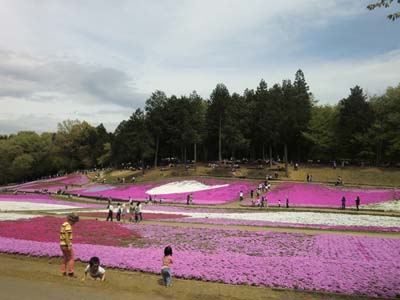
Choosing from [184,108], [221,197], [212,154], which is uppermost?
[184,108]

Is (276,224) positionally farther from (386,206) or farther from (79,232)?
(386,206)

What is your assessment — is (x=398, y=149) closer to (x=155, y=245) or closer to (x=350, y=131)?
(x=350, y=131)

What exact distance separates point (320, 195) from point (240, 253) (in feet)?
122

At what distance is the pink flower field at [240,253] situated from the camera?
14.5 meters

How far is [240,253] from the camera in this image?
19.7m

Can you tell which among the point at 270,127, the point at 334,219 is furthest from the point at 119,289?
the point at 270,127

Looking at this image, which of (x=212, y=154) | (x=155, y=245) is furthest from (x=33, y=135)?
(x=155, y=245)

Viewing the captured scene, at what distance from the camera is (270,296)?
42.7 ft

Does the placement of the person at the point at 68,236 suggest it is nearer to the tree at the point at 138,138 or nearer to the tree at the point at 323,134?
the tree at the point at 323,134

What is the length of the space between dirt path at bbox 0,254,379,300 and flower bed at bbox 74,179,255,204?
41.0 m

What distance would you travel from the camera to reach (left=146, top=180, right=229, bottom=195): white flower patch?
67.0 metres

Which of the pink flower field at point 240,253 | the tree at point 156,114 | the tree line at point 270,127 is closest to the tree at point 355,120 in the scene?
the tree line at point 270,127

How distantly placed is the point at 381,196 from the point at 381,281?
39.6 metres

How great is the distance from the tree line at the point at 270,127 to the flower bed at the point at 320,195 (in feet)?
48.5
